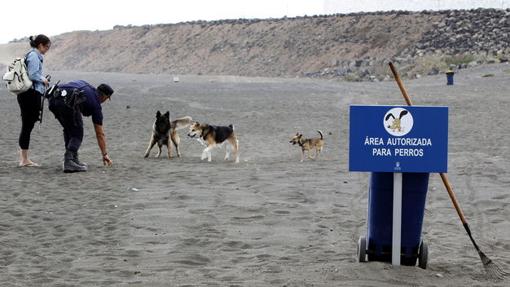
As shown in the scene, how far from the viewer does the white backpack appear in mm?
11383

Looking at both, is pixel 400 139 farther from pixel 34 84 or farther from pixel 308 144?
pixel 308 144

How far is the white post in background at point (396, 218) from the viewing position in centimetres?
598

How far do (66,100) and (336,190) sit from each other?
162 inches

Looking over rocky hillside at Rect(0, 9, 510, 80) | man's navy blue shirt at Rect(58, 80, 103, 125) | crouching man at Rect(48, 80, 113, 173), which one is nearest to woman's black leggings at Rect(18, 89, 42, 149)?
crouching man at Rect(48, 80, 113, 173)

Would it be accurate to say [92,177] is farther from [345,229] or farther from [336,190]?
[345,229]

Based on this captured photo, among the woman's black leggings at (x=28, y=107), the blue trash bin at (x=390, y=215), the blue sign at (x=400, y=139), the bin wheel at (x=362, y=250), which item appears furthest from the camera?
the woman's black leggings at (x=28, y=107)

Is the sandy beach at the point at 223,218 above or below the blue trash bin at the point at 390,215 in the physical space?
below

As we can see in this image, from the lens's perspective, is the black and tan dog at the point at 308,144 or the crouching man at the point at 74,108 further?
the black and tan dog at the point at 308,144

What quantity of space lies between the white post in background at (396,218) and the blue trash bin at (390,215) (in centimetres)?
8

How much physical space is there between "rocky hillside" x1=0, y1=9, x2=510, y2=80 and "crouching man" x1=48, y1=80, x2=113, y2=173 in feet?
149

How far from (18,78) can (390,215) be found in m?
7.03

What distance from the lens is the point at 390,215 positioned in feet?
20.4

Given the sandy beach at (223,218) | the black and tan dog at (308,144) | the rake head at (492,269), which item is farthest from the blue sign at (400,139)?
the black and tan dog at (308,144)

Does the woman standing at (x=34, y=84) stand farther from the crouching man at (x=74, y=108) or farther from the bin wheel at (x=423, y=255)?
the bin wheel at (x=423, y=255)
